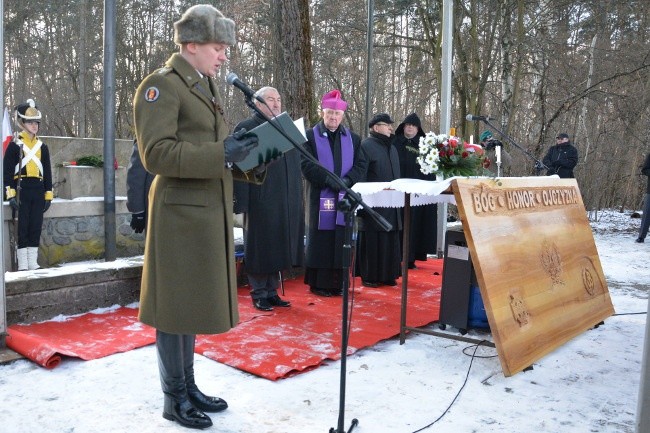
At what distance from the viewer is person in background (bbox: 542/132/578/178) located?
1099 centimetres

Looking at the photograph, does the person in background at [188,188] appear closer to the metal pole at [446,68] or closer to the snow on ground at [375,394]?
the snow on ground at [375,394]

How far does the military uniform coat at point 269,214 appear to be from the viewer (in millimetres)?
5191

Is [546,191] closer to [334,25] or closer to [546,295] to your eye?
[546,295]

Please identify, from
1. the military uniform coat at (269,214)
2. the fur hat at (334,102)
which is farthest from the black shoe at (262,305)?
the fur hat at (334,102)

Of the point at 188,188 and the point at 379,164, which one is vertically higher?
the point at 379,164

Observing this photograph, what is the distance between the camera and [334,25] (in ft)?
53.4

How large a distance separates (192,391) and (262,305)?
207cm

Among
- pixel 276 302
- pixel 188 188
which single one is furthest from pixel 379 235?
pixel 188 188

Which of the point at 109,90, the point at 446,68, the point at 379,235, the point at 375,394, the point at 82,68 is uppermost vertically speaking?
the point at 82,68

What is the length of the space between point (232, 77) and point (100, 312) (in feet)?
9.69

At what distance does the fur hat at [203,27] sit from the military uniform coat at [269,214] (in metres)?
2.28

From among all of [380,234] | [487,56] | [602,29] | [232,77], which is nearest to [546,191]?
[380,234]

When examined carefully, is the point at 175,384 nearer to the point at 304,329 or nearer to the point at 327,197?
the point at 304,329

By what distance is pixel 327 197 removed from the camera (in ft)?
19.1
